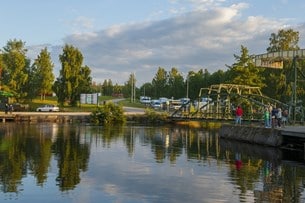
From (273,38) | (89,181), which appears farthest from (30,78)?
(89,181)

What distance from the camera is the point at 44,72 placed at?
80.2 meters

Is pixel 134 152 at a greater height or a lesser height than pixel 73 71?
lesser

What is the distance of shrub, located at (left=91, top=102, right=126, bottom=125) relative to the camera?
62.6 metres

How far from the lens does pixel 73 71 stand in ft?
256

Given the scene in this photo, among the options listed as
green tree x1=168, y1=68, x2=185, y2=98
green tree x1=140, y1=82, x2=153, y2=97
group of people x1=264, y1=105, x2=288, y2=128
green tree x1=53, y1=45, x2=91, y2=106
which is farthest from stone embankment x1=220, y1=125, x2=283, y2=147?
green tree x1=140, y1=82, x2=153, y2=97

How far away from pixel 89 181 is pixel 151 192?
3.10 m

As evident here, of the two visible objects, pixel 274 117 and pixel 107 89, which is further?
pixel 107 89

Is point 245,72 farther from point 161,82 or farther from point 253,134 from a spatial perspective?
point 161,82

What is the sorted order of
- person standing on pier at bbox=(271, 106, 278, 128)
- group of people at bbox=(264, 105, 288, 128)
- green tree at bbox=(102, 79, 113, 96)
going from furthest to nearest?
green tree at bbox=(102, 79, 113, 96) → group of people at bbox=(264, 105, 288, 128) → person standing on pier at bbox=(271, 106, 278, 128)

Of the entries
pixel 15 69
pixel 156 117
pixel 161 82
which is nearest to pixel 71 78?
pixel 15 69

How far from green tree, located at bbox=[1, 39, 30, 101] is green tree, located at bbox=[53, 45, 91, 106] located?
5188mm

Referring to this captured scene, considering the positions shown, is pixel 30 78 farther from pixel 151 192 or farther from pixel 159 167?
pixel 151 192

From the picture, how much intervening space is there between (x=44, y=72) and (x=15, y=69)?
5362 millimetres

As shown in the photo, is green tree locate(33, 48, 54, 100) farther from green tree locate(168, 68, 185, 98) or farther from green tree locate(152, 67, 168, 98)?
green tree locate(152, 67, 168, 98)
